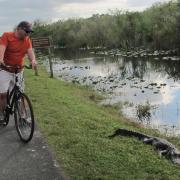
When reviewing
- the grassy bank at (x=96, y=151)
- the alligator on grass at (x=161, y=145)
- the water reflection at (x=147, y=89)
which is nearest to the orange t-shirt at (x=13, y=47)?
the grassy bank at (x=96, y=151)

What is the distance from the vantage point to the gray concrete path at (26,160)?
6.31 m

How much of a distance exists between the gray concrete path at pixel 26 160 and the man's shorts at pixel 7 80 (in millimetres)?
976

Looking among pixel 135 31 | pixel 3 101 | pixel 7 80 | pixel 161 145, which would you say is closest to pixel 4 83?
pixel 7 80

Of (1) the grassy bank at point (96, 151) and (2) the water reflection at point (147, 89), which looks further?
(2) the water reflection at point (147, 89)

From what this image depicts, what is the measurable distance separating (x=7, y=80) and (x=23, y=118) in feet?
2.77

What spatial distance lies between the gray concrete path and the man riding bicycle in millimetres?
1123

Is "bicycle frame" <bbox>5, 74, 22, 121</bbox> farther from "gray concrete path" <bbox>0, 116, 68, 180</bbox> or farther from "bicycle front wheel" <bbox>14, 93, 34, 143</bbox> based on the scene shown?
"gray concrete path" <bbox>0, 116, 68, 180</bbox>

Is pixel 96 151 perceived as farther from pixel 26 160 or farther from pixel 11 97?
pixel 11 97

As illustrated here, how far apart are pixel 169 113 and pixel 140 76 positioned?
13365 millimetres

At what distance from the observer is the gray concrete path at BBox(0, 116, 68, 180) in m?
6.31

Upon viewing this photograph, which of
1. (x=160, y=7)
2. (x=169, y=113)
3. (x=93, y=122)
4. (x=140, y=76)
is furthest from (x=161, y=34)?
(x=93, y=122)

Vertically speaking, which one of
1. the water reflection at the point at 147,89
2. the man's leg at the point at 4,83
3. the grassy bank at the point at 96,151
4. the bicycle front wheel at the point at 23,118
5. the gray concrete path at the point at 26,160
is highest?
the man's leg at the point at 4,83

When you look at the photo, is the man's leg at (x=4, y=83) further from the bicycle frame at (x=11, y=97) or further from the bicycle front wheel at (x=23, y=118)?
the bicycle front wheel at (x=23, y=118)

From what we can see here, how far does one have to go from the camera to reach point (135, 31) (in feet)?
205
